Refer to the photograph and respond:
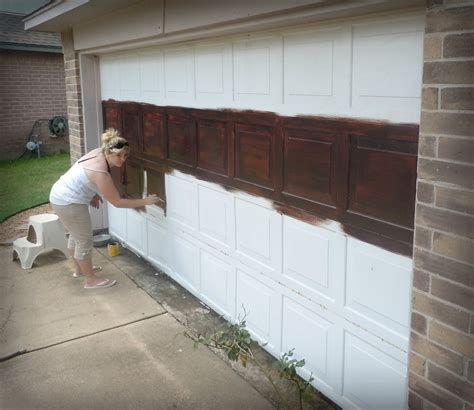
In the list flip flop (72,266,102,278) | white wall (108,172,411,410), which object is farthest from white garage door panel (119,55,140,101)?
flip flop (72,266,102,278)

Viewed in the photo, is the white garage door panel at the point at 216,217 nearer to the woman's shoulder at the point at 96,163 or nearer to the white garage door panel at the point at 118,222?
the woman's shoulder at the point at 96,163

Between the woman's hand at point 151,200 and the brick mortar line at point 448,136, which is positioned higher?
the brick mortar line at point 448,136

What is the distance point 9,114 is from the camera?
14727 millimetres

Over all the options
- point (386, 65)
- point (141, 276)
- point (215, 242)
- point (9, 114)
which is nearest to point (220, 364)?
point (215, 242)

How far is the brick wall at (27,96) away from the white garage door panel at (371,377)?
13.3 m

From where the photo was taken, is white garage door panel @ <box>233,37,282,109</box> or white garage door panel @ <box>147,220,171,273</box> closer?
white garage door panel @ <box>233,37,282,109</box>

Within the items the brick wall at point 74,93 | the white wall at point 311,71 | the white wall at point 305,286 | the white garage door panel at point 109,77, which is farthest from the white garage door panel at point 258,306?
the brick wall at point 74,93

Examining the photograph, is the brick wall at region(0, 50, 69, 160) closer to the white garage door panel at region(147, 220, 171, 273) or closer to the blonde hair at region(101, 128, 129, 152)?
the white garage door panel at region(147, 220, 171, 273)

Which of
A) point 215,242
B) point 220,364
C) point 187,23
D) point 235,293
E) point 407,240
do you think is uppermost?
point 187,23

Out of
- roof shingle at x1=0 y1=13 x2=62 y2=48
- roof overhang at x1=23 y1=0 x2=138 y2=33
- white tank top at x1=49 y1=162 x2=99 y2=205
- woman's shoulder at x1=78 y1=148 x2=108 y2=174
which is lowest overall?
white tank top at x1=49 y1=162 x2=99 y2=205

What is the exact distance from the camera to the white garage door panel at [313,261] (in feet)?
11.0

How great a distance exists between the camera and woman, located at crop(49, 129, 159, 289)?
516cm

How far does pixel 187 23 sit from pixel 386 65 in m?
1.93

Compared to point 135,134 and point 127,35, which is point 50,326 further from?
point 127,35
